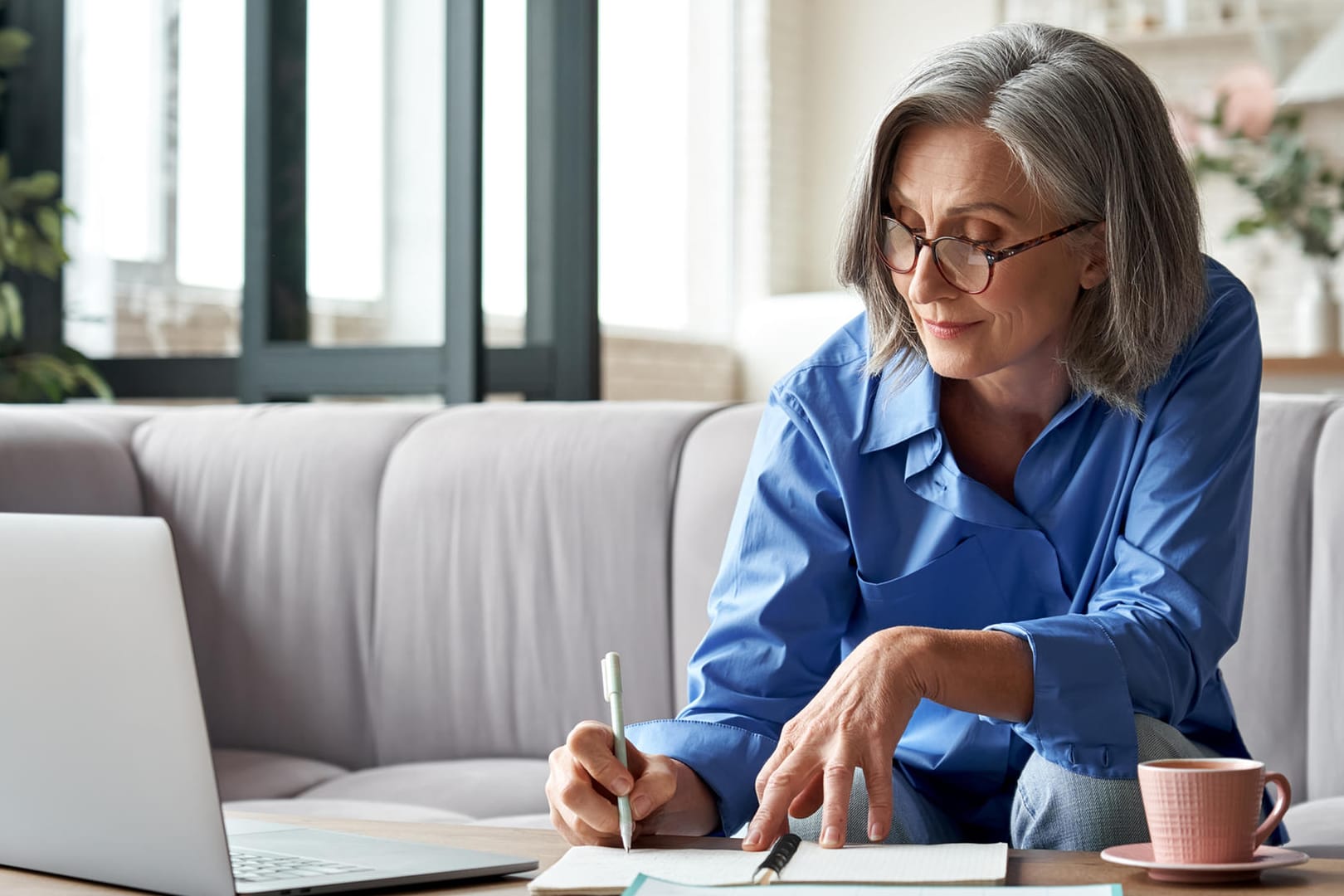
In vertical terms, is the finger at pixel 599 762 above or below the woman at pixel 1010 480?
below

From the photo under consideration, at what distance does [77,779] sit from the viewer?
0.96m

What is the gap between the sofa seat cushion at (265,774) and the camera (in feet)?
7.06

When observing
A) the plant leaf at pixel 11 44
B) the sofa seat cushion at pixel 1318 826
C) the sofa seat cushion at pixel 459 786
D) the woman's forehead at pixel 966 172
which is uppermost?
the plant leaf at pixel 11 44

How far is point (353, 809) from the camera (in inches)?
77.3

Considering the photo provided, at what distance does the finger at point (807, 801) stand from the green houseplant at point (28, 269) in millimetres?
2613

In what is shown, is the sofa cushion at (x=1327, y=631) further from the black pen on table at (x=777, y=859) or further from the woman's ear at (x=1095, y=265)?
the black pen on table at (x=777, y=859)

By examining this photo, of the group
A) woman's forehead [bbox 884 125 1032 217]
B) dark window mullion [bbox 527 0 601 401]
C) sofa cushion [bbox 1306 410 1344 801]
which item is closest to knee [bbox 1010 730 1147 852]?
woman's forehead [bbox 884 125 1032 217]

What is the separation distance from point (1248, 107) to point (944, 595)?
4680 millimetres

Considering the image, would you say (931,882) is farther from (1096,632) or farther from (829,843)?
(1096,632)

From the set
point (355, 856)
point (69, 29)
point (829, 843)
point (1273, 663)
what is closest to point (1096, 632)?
point (829, 843)

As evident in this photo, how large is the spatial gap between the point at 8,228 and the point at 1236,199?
182 inches

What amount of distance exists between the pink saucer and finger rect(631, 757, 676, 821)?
340 millimetres

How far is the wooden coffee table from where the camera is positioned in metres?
0.93

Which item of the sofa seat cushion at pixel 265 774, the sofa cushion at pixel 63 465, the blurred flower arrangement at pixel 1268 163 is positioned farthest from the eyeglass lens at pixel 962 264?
the blurred flower arrangement at pixel 1268 163
